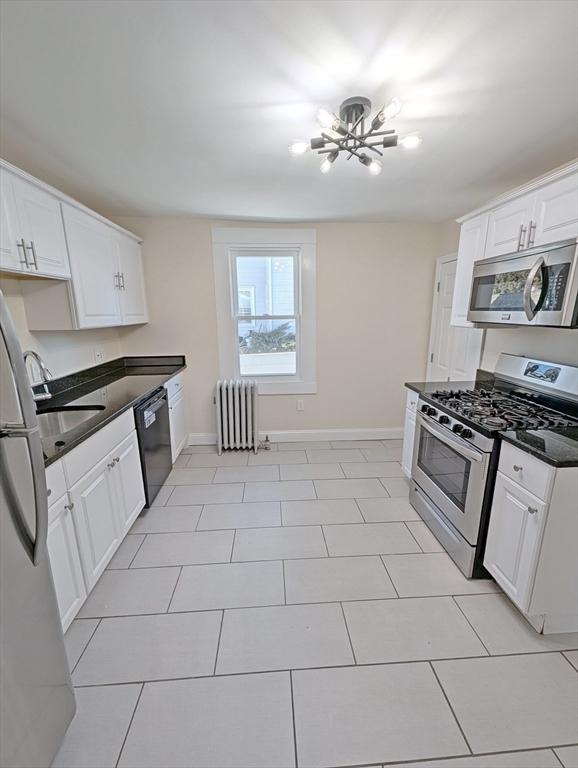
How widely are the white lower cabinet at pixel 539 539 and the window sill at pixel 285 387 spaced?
2271 mm

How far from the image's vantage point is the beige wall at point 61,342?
2.14 metres

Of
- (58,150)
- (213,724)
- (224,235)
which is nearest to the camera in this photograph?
(213,724)

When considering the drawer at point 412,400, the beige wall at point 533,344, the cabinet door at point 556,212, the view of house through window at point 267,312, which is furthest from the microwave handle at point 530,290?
the view of house through window at point 267,312

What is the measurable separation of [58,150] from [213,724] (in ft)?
9.43

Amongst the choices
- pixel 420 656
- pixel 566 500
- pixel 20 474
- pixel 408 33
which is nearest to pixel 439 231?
pixel 408 33

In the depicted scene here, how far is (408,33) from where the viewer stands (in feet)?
3.52

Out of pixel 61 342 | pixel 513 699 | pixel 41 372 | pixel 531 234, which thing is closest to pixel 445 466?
pixel 513 699

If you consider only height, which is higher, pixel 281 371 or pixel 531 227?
pixel 531 227

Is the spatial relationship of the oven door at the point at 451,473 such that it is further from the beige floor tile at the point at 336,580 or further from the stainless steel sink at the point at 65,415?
the stainless steel sink at the point at 65,415

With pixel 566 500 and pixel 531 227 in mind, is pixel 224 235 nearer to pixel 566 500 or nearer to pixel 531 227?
pixel 531 227

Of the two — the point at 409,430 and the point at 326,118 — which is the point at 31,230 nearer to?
the point at 326,118

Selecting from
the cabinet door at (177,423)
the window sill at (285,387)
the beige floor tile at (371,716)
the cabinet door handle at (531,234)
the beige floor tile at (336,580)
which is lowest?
the beige floor tile at (336,580)

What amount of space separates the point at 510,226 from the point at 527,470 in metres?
1.50

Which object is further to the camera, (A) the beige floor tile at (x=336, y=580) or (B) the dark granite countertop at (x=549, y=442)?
(A) the beige floor tile at (x=336, y=580)
